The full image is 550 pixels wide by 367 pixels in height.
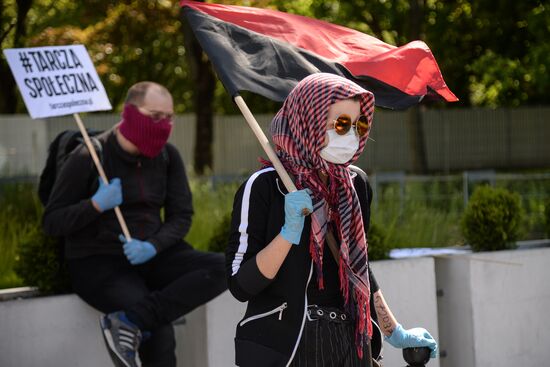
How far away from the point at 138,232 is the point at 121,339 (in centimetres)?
78

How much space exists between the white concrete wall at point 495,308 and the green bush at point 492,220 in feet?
1.00

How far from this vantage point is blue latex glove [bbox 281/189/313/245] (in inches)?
131

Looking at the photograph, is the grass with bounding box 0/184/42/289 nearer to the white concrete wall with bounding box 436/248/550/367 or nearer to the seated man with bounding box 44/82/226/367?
the seated man with bounding box 44/82/226/367

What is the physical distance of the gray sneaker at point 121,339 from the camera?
16.8ft

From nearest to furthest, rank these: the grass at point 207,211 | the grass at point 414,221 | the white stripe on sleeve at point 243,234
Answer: the white stripe on sleeve at point 243,234, the grass at point 207,211, the grass at point 414,221

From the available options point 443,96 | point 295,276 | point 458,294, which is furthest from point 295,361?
point 458,294

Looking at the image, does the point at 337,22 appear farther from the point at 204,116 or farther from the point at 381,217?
the point at 381,217

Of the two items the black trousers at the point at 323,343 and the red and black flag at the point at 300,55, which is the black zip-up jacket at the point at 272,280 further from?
the red and black flag at the point at 300,55

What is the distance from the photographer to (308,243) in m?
3.49

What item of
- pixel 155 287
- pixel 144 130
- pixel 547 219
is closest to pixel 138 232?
pixel 155 287

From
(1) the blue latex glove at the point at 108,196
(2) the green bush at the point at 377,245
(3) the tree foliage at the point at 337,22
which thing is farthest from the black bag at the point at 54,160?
(3) the tree foliage at the point at 337,22

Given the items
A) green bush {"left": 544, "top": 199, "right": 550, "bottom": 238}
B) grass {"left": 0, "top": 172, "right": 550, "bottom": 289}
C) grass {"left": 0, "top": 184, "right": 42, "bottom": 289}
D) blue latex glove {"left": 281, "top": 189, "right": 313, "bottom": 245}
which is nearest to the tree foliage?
grass {"left": 0, "top": 172, "right": 550, "bottom": 289}

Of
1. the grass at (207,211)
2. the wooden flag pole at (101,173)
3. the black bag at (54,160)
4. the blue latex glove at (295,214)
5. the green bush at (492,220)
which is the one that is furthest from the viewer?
the grass at (207,211)

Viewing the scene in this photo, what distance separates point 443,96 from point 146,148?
69.4 inches
